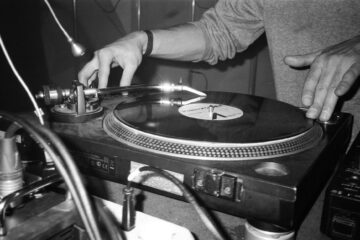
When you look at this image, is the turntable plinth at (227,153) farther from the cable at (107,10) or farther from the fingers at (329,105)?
the cable at (107,10)

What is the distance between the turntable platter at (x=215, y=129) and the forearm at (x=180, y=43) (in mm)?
544

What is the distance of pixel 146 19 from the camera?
3.25 m

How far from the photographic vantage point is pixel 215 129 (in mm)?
827

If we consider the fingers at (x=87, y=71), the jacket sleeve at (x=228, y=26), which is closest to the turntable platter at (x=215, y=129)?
the fingers at (x=87, y=71)

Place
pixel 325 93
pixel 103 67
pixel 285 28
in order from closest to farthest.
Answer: pixel 325 93
pixel 103 67
pixel 285 28

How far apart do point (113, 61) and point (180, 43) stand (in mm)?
471

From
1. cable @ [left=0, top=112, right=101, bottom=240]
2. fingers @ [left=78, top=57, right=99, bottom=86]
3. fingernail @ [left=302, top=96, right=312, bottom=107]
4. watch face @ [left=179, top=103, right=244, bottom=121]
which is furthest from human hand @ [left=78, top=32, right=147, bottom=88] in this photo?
cable @ [left=0, top=112, right=101, bottom=240]

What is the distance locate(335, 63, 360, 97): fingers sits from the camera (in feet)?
2.86

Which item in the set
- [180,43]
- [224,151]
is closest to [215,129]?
[224,151]

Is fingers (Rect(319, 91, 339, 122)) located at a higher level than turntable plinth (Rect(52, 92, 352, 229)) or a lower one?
higher

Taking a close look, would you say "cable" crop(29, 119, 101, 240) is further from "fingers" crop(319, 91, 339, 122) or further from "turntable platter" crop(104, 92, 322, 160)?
"fingers" crop(319, 91, 339, 122)

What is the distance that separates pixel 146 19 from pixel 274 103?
2.43 m

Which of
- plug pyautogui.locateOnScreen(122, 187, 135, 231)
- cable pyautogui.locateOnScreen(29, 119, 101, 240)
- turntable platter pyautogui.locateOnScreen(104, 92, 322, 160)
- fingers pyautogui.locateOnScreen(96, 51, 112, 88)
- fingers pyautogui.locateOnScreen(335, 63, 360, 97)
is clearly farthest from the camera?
fingers pyautogui.locateOnScreen(96, 51, 112, 88)

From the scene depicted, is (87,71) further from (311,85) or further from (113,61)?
(311,85)
